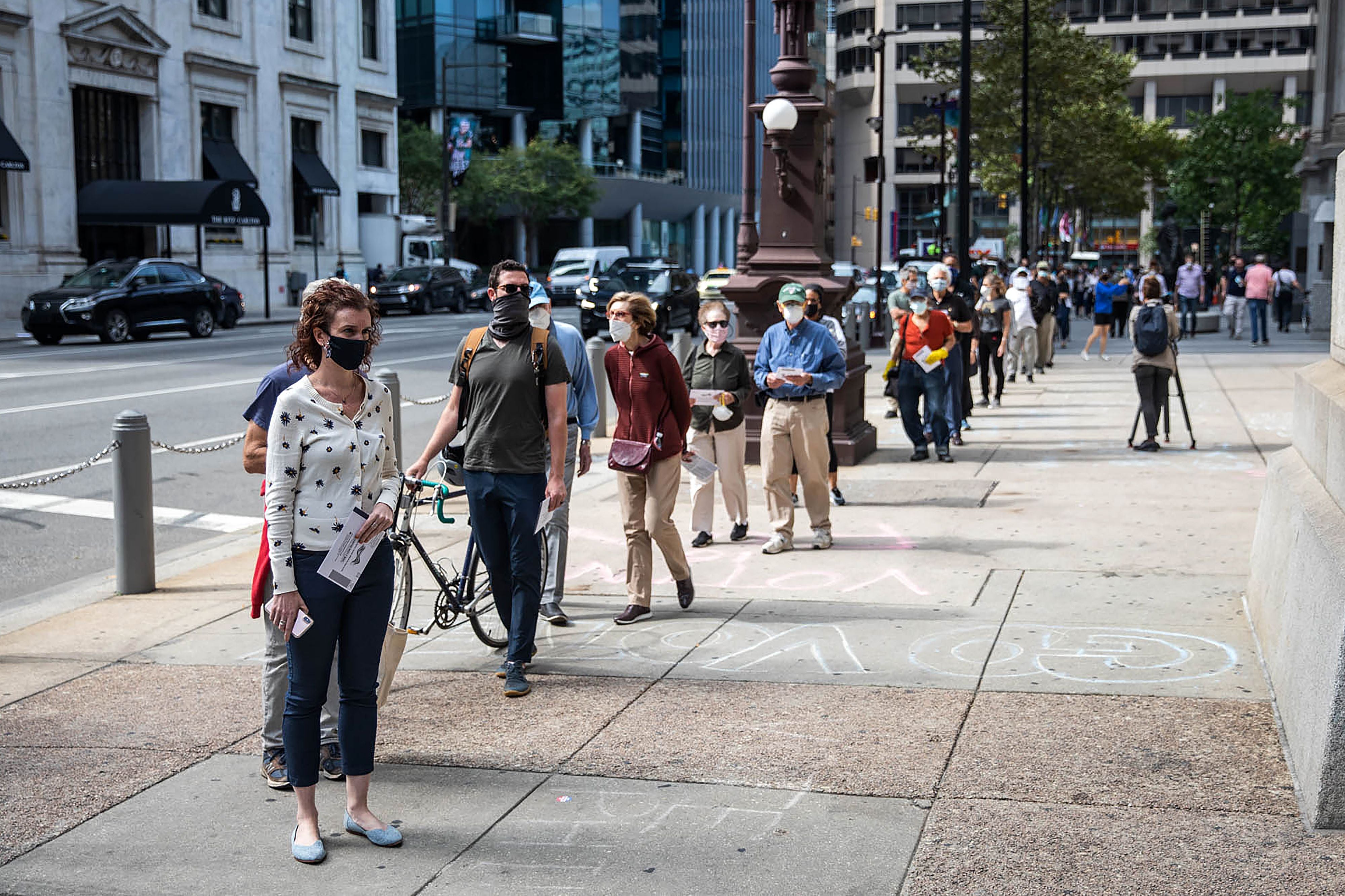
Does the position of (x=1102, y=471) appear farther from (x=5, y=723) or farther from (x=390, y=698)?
(x=5, y=723)

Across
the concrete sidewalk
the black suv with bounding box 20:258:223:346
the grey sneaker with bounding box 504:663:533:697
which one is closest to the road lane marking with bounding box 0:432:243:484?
the concrete sidewalk

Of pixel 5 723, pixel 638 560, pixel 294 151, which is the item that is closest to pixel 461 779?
pixel 5 723

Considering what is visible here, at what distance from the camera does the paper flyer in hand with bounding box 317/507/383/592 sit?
443 cm

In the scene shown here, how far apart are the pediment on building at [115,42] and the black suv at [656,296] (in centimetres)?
1703

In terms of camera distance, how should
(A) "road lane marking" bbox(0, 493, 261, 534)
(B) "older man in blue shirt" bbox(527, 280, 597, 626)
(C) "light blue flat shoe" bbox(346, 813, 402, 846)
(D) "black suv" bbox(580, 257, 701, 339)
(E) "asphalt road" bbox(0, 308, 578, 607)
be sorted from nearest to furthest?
1. (C) "light blue flat shoe" bbox(346, 813, 402, 846)
2. (B) "older man in blue shirt" bbox(527, 280, 597, 626)
3. (E) "asphalt road" bbox(0, 308, 578, 607)
4. (A) "road lane marking" bbox(0, 493, 261, 534)
5. (D) "black suv" bbox(580, 257, 701, 339)

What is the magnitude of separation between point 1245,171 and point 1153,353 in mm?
62461

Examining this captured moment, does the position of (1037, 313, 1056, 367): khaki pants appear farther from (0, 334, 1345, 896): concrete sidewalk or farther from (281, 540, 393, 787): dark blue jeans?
(281, 540, 393, 787): dark blue jeans

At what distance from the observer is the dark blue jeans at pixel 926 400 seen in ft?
46.2

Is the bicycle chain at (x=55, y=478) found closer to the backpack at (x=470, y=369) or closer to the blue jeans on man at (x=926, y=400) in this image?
the backpack at (x=470, y=369)

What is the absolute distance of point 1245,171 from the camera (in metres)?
70.9

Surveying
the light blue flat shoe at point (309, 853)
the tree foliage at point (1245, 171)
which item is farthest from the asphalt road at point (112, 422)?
the tree foliage at point (1245, 171)

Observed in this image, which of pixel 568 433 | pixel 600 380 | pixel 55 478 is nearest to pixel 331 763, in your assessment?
pixel 568 433

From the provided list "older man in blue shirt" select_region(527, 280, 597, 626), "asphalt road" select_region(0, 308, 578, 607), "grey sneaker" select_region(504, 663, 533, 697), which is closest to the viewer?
"grey sneaker" select_region(504, 663, 533, 697)

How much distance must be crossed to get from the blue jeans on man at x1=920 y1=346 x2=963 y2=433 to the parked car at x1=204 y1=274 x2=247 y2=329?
23.8 metres
